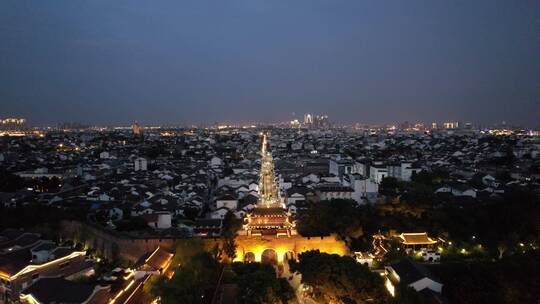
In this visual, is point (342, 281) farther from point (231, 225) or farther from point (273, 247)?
point (231, 225)

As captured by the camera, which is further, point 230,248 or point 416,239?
point 416,239

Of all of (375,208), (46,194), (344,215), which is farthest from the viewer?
(46,194)

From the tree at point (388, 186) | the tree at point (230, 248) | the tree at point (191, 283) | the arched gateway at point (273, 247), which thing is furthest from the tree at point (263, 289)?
the tree at point (388, 186)

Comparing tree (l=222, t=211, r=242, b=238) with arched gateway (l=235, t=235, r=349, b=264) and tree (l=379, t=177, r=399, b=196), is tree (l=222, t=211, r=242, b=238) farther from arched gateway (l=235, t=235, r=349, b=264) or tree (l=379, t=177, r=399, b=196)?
tree (l=379, t=177, r=399, b=196)

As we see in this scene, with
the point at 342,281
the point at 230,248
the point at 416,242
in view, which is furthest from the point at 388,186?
the point at 342,281

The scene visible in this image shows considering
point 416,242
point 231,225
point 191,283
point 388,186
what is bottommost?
point 416,242

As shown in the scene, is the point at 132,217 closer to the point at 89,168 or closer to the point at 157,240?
the point at 157,240

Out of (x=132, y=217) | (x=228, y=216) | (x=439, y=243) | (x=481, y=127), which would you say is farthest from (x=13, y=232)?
(x=481, y=127)

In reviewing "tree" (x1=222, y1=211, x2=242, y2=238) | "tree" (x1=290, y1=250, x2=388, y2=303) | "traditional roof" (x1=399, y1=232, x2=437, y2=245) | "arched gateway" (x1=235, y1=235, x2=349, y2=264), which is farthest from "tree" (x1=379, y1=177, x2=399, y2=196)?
"tree" (x1=290, y1=250, x2=388, y2=303)

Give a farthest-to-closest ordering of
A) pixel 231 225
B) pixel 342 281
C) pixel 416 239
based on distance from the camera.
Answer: pixel 231 225, pixel 416 239, pixel 342 281
